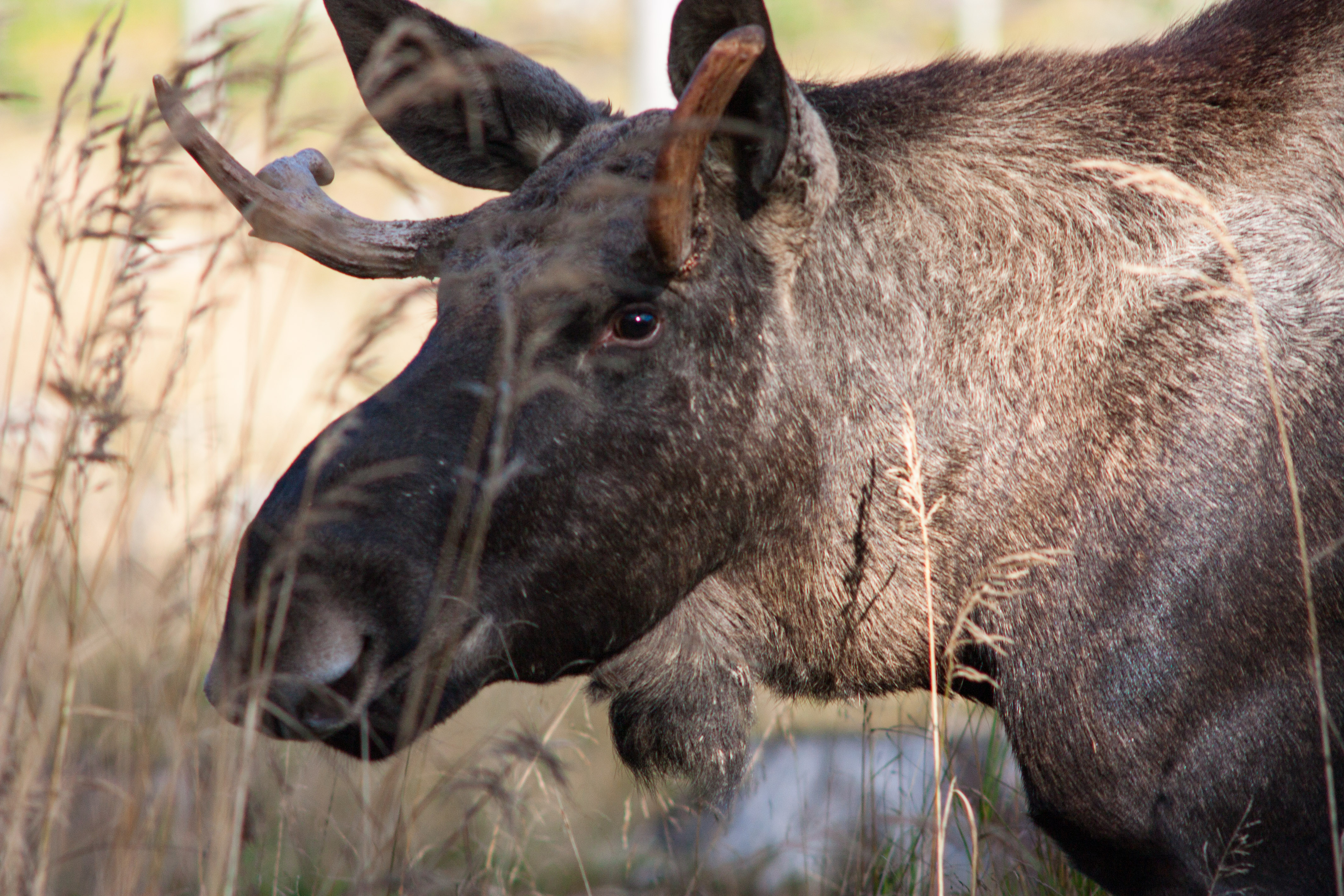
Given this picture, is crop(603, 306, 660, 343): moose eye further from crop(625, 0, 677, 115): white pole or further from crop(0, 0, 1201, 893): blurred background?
crop(625, 0, 677, 115): white pole

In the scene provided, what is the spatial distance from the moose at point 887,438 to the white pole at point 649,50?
7621 millimetres

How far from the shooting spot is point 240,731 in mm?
2494

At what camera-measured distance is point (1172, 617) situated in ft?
7.94

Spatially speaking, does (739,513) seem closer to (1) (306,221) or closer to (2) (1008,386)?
(2) (1008,386)

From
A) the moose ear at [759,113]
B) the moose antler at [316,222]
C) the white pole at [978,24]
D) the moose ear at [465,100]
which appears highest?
the white pole at [978,24]

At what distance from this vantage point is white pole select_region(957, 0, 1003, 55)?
2384 centimetres

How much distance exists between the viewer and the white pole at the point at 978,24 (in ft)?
78.2

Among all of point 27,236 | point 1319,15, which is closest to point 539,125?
point 27,236

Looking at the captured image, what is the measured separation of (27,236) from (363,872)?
170 cm

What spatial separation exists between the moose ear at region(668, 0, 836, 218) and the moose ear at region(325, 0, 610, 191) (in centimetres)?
54

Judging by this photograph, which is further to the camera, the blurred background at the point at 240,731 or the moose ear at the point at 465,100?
the moose ear at the point at 465,100

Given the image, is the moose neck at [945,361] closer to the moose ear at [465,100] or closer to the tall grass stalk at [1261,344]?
the tall grass stalk at [1261,344]

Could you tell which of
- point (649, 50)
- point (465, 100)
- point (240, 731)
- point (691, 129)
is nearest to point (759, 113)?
point (691, 129)

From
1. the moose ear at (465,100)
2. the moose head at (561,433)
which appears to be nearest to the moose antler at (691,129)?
the moose head at (561,433)
